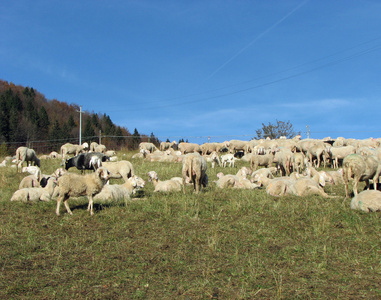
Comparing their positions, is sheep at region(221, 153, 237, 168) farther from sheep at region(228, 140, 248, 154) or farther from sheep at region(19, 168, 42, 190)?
sheep at region(19, 168, 42, 190)

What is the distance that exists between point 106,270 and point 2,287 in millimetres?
1536

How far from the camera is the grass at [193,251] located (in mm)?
5000

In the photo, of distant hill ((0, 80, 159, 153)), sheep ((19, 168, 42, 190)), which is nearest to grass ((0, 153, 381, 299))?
sheep ((19, 168, 42, 190))

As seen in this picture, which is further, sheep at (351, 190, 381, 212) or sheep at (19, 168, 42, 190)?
sheep at (19, 168, 42, 190)

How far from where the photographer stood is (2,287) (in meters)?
5.05

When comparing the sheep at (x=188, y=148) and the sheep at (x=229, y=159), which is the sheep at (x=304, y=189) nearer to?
the sheep at (x=229, y=159)

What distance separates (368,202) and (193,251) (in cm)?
533

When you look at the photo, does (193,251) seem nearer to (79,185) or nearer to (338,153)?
(79,185)

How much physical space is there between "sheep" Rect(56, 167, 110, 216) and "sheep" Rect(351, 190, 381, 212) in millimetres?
6963

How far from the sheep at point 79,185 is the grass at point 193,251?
0.46 meters

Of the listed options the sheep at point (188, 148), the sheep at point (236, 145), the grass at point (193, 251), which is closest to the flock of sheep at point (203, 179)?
the grass at point (193, 251)

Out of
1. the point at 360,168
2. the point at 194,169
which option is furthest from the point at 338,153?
the point at 194,169

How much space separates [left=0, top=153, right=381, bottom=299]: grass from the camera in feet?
16.4

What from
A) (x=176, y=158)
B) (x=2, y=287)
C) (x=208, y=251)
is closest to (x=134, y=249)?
(x=208, y=251)
